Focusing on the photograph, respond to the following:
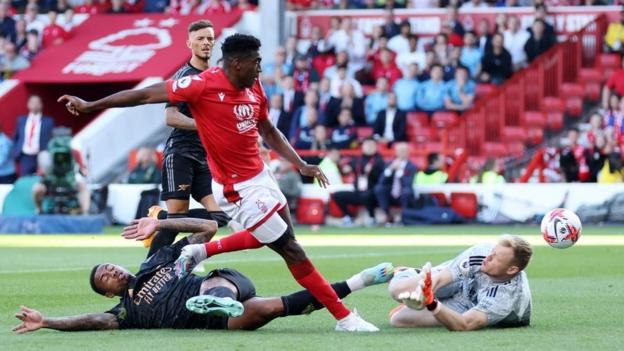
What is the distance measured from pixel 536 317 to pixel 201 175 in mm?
3693

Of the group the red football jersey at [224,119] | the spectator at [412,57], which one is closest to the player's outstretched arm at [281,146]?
the red football jersey at [224,119]

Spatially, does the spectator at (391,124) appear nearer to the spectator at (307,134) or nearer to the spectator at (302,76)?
the spectator at (307,134)

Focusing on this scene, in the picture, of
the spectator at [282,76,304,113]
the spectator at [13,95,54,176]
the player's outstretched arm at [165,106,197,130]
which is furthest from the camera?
the spectator at [282,76,304,113]

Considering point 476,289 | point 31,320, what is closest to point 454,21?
point 476,289

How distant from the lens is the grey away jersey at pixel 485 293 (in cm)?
986

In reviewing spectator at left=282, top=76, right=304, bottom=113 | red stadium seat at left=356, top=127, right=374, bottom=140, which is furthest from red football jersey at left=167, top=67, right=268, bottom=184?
spectator at left=282, top=76, right=304, bottom=113

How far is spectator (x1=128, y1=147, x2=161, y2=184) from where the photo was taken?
27.1 m

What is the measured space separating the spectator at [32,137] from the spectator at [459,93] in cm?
823

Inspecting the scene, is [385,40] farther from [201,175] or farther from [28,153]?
[201,175]

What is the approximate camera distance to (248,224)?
1002 cm

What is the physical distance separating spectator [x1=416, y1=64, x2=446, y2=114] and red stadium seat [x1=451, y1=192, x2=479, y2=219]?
355 cm

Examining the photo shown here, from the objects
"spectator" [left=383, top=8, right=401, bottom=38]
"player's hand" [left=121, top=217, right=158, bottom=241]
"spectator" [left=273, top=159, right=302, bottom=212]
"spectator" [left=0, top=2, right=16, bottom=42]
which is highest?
"player's hand" [left=121, top=217, right=158, bottom=241]

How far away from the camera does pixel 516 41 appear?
98.7 feet

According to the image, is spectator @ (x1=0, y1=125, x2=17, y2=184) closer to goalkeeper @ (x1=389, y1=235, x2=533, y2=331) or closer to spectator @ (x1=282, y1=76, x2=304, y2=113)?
spectator @ (x1=282, y1=76, x2=304, y2=113)
